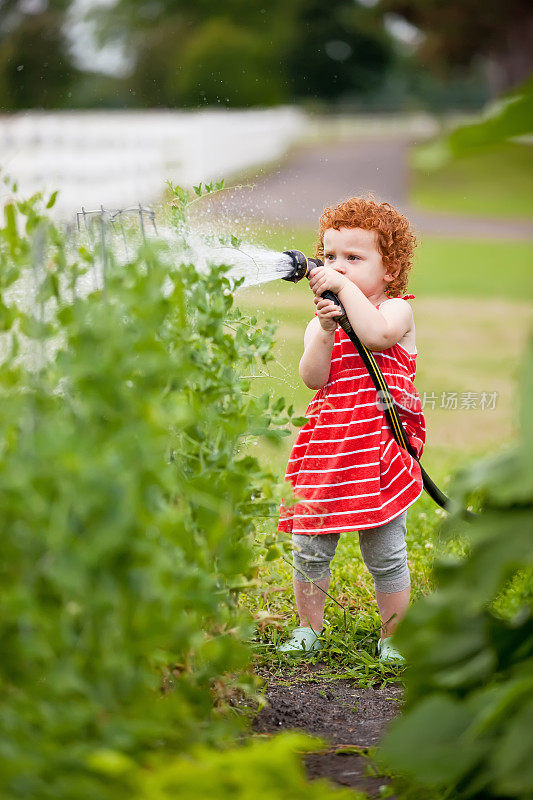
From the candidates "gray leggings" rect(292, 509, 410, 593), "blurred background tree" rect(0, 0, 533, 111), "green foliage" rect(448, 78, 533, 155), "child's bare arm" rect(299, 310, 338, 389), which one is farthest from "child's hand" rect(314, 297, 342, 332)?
"blurred background tree" rect(0, 0, 533, 111)

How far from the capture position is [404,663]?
7.89 ft

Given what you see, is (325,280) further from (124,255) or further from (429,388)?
(429,388)

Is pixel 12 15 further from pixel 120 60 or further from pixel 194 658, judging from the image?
pixel 194 658

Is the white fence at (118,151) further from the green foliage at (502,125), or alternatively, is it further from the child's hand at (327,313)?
the green foliage at (502,125)

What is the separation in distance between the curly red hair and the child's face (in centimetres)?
2

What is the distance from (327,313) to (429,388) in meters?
3.80

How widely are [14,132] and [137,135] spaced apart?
11.1ft

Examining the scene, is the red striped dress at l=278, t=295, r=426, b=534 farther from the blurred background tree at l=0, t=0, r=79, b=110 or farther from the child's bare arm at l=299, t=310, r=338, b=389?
the blurred background tree at l=0, t=0, r=79, b=110

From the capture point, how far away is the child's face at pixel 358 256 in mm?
2568

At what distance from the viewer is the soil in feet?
5.95

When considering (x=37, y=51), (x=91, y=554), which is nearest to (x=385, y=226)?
(x=91, y=554)

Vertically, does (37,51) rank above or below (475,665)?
above

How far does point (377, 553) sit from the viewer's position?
250 centimetres

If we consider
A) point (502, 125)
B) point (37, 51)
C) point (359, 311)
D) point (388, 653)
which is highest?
point (37, 51)
